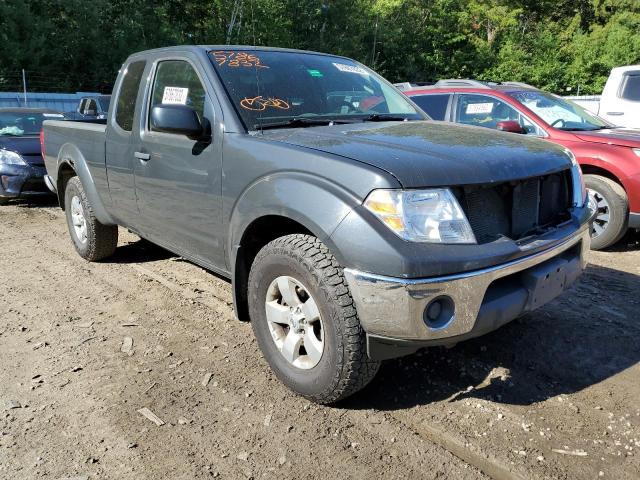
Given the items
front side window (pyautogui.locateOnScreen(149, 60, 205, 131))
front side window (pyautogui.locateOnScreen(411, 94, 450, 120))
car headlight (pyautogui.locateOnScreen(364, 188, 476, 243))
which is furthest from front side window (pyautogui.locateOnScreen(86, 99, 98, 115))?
car headlight (pyautogui.locateOnScreen(364, 188, 476, 243))

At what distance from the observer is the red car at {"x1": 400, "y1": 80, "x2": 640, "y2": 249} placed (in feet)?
18.6

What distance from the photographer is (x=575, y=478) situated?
234 cm

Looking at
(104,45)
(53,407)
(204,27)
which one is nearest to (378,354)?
(53,407)

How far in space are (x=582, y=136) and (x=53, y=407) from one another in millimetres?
5577

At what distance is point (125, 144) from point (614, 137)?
190 inches

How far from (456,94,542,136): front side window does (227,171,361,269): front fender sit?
4312 millimetres

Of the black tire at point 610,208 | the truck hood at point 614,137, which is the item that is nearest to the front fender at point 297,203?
the black tire at point 610,208

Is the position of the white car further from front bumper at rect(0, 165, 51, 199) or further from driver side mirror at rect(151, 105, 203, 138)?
front bumper at rect(0, 165, 51, 199)

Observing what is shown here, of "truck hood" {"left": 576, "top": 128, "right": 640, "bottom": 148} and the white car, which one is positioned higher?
the white car

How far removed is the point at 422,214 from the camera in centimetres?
242

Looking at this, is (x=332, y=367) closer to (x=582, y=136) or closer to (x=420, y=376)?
(x=420, y=376)

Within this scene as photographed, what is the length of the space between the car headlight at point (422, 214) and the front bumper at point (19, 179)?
7.16m

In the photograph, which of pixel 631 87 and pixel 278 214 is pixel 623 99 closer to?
pixel 631 87

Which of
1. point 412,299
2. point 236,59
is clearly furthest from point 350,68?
point 412,299
